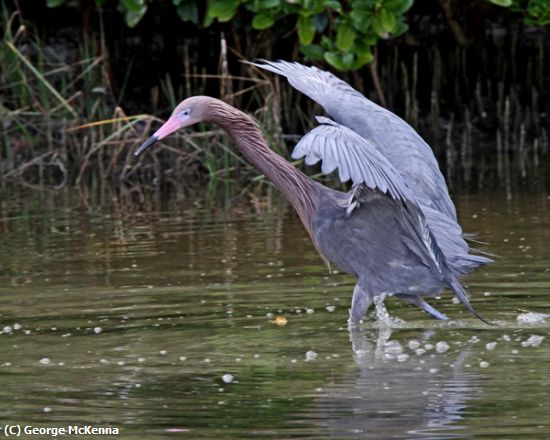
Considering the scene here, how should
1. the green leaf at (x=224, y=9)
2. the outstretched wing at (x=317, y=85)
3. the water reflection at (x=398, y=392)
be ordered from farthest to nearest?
the green leaf at (x=224, y=9)
the outstretched wing at (x=317, y=85)
the water reflection at (x=398, y=392)

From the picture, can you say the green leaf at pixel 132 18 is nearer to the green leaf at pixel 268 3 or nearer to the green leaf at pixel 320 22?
the green leaf at pixel 268 3

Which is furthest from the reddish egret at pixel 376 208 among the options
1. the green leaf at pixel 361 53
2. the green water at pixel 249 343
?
the green leaf at pixel 361 53

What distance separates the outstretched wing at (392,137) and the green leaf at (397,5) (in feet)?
14.8

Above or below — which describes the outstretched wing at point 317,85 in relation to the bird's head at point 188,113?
above

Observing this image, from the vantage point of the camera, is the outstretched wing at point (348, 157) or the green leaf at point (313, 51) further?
the green leaf at point (313, 51)

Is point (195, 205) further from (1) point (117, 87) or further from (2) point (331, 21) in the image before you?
(1) point (117, 87)

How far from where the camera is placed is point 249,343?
241 inches

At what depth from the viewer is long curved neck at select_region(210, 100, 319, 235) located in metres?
6.71

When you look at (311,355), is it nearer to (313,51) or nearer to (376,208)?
(376,208)

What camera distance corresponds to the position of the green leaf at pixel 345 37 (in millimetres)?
11812

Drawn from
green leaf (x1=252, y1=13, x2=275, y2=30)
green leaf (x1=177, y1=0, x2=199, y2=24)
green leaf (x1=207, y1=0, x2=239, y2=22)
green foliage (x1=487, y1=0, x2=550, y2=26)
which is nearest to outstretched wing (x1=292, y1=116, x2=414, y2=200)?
green leaf (x1=252, y1=13, x2=275, y2=30)

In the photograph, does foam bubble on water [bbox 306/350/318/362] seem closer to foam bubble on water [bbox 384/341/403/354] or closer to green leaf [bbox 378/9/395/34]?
foam bubble on water [bbox 384/341/403/354]

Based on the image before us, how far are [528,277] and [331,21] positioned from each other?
5.24 m

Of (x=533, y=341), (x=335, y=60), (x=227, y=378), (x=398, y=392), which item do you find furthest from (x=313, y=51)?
(x=398, y=392)
